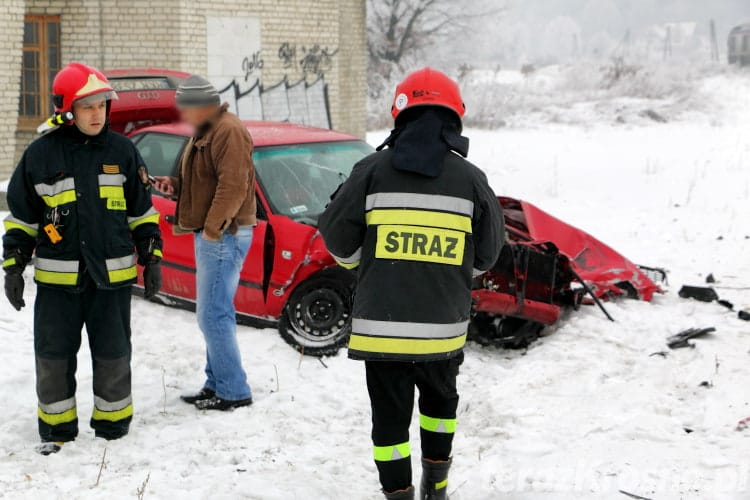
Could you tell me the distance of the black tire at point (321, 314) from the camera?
5633 millimetres

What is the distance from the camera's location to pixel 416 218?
308cm

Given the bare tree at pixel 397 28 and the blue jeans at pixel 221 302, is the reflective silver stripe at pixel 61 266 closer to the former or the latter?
the blue jeans at pixel 221 302

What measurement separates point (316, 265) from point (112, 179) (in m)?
1.82

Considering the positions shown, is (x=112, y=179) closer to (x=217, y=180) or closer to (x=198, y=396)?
(x=217, y=180)

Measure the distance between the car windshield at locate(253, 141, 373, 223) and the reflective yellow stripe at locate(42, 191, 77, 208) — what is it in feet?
6.13

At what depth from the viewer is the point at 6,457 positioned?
13.3 ft

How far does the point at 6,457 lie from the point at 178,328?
2086 millimetres

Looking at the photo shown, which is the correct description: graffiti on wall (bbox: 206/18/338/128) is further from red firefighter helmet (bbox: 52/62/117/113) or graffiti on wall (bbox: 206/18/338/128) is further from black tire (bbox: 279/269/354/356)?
red firefighter helmet (bbox: 52/62/117/113)

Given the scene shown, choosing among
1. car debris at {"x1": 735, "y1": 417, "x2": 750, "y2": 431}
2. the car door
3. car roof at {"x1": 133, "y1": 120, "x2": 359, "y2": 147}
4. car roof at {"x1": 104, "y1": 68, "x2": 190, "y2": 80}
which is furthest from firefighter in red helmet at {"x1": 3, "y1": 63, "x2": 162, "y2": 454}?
car roof at {"x1": 104, "y1": 68, "x2": 190, "y2": 80}

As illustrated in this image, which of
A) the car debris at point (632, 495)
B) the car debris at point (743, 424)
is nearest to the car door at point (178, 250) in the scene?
the car debris at point (632, 495)

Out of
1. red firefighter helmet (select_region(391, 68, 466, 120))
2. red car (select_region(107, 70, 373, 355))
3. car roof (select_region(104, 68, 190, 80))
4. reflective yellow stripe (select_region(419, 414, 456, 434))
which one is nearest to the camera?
red firefighter helmet (select_region(391, 68, 466, 120))

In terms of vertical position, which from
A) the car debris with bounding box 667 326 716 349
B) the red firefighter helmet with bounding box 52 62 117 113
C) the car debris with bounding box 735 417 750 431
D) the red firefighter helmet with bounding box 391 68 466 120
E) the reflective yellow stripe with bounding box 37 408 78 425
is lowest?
the car debris with bounding box 735 417 750 431

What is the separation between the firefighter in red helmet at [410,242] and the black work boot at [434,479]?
0.15m

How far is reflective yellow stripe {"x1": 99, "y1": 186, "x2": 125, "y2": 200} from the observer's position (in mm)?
4074
